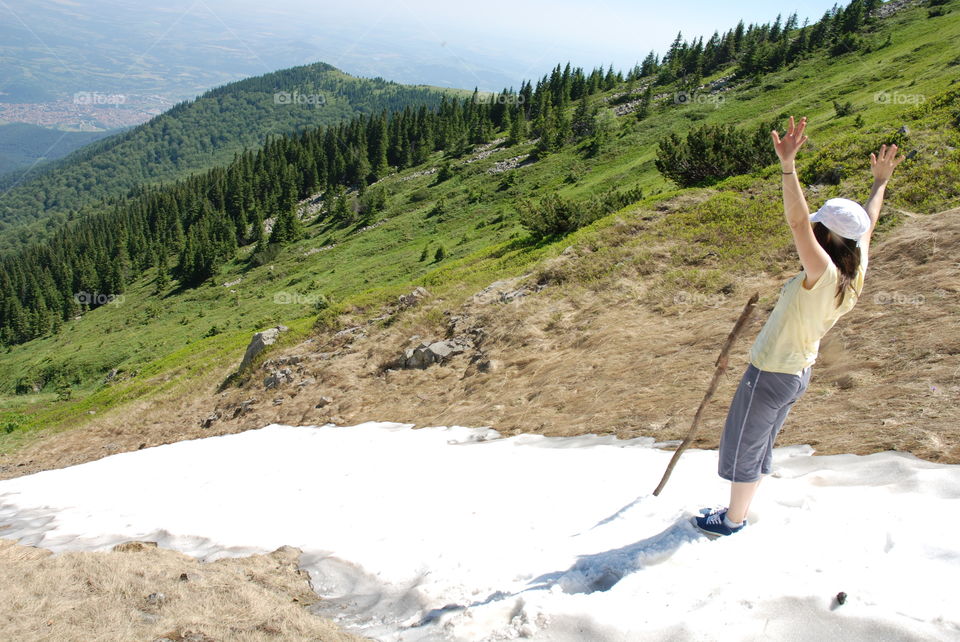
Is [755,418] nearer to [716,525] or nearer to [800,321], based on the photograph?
[800,321]

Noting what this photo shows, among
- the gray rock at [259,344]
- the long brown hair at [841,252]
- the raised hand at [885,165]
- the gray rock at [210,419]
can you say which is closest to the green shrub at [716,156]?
the raised hand at [885,165]

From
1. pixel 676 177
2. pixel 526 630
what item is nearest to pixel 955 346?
pixel 526 630

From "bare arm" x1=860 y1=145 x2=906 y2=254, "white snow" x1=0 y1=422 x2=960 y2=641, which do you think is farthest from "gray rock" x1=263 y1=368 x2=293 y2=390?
"bare arm" x1=860 y1=145 x2=906 y2=254

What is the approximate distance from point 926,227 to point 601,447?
10064 mm

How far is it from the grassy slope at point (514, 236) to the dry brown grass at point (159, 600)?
471 inches

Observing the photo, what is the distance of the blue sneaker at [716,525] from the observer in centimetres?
490

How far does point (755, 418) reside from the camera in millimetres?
4469

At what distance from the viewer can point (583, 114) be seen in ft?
256

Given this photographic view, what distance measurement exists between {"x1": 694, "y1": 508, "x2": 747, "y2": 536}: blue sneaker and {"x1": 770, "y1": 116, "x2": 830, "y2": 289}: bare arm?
2.43m

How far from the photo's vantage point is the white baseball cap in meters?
3.62

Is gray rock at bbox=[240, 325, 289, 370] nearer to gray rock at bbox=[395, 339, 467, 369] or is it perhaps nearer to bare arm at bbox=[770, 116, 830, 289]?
gray rock at bbox=[395, 339, 467, 369]

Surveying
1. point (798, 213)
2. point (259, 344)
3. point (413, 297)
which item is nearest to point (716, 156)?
point (413, 297)

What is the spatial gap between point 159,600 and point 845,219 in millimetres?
7278

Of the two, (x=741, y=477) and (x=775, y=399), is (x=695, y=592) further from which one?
(x=775, y=399)
